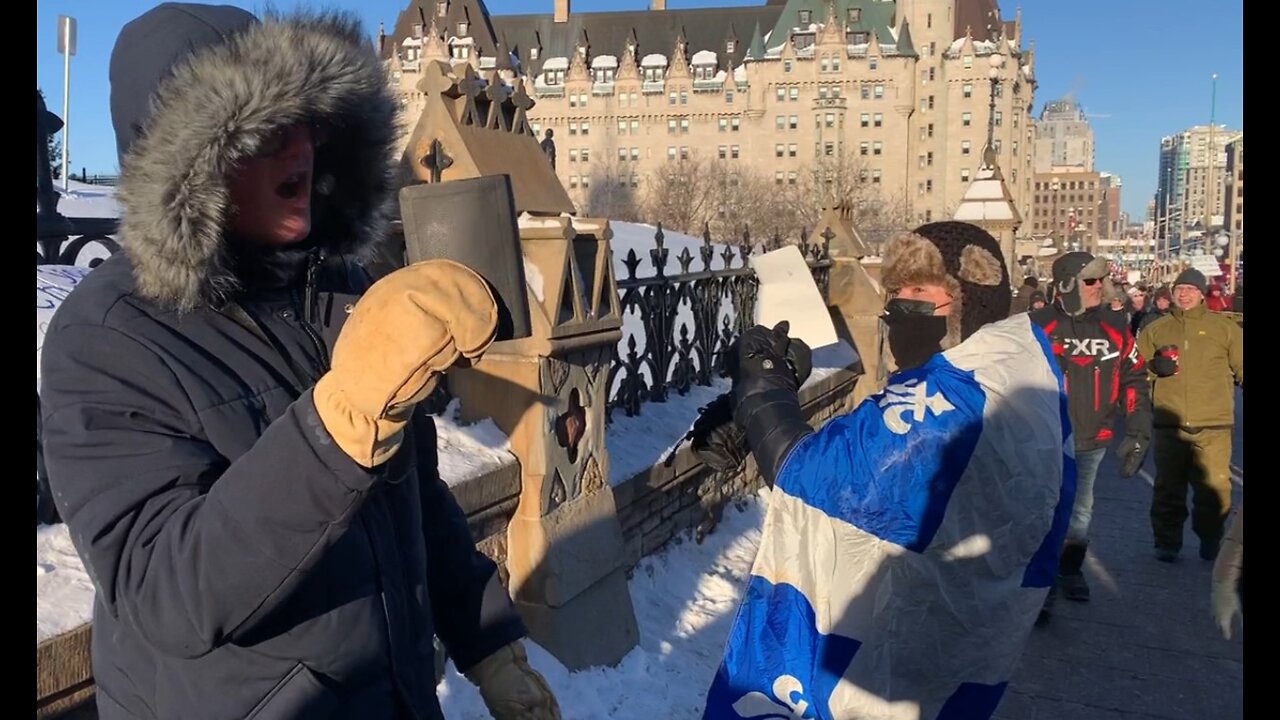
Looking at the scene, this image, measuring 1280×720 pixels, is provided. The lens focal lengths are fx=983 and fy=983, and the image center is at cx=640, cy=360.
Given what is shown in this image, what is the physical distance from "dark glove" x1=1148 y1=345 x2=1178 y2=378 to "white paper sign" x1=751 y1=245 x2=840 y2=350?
201 inches

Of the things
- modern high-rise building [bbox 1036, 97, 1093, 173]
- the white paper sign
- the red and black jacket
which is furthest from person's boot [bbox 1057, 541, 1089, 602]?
modern high-rise building [bbox 1036, 97, 1093, 173]

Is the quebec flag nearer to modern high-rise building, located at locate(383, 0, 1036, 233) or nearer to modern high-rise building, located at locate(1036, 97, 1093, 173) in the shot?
modern high-rise building, located at locate(383, 0, 1036, 233)

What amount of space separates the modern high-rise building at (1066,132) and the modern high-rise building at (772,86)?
44.0 metres

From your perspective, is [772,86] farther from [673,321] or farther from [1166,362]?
[673,321]

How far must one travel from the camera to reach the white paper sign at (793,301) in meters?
3.51

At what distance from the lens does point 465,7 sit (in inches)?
3474

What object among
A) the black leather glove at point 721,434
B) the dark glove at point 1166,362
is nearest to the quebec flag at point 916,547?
the black leather glove at point 721,434

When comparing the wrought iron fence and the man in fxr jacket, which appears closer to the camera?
the wrought iron fence

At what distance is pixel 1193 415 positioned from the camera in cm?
741

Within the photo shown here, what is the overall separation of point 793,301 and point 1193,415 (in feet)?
17.4

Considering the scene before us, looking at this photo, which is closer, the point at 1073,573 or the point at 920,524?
the point at 920,524

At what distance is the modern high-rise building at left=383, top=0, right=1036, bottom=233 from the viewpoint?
8756cm

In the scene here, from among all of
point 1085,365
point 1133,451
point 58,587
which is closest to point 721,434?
point 58,587
